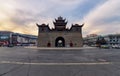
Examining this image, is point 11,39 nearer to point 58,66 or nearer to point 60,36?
point 60,36

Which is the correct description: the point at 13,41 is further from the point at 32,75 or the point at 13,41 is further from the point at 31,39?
the point at 32,75

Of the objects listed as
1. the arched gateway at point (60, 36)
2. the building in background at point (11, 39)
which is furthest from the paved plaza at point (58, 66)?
the building in background at point (11, 39)

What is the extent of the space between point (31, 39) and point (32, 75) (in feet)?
569

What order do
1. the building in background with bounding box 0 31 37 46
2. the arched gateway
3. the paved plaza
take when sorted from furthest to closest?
the building in background with bounding box 0 31 37 46, the arched gateway, the paved plaza

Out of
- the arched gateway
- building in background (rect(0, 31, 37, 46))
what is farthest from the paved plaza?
building in background (rect(0, 31, 37, 46))

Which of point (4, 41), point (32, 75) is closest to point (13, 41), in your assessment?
point (4, 41)

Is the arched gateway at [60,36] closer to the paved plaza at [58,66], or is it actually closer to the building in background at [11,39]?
the paved plaza at [58,66]

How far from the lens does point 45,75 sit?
870cm

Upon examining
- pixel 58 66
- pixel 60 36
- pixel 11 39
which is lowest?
pixel 58 66

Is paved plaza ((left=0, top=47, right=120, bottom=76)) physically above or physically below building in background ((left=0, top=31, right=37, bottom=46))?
below

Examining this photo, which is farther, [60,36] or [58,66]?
[60,36]

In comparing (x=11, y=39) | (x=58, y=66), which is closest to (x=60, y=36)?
(x=58, y=66)

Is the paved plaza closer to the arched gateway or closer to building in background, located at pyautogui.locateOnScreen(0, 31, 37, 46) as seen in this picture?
the arched gateway

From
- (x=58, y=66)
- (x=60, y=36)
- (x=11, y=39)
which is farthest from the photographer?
(x=11, y=39)
